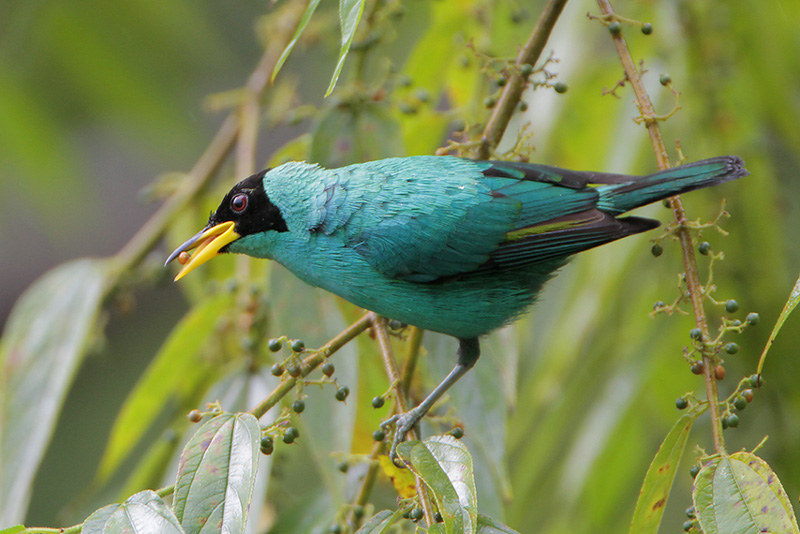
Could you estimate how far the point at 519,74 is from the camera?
2348mm

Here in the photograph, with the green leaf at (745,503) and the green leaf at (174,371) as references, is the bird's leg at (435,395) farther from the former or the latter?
the green leaf at (174,371)

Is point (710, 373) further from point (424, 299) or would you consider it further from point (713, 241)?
point (713, 241)

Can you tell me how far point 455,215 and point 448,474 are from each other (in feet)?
3.13

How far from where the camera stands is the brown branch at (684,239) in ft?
5.89

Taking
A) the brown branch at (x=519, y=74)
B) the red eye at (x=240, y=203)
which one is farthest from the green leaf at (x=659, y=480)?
the red eye at (x=240, y=203)

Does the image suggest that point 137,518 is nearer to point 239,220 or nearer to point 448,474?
point 448,474

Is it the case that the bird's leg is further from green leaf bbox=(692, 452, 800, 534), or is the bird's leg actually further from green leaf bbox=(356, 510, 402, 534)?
green leaf bbox=(692, 452, 800, 534)

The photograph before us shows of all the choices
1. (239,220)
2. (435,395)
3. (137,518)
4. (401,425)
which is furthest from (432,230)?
(137,518)

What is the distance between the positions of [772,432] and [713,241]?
727 millimetres

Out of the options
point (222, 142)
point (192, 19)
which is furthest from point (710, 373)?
point (192, 19)

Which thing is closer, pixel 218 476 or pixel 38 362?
pixel 218 476

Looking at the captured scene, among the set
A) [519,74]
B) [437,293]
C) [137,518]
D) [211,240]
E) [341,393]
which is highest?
[519,74]

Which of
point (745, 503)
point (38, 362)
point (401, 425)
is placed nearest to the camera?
point (745, 503)

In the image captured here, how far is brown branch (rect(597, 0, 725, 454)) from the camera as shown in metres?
1.80
